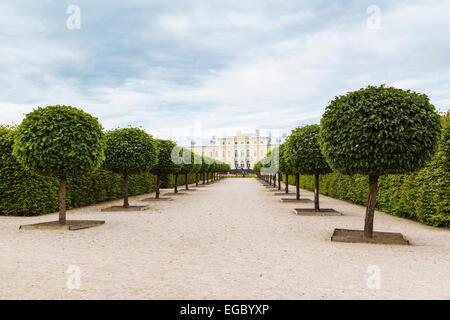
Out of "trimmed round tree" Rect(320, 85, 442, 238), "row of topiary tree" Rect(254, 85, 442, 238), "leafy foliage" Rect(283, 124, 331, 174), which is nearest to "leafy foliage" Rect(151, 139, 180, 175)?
"leafy foliage" Rect(283, 124, 331, 174)

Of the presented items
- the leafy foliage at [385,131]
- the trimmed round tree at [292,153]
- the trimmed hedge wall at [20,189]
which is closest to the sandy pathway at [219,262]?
the leafy foliage at [385,131]

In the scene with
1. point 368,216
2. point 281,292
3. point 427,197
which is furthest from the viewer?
point 427,197

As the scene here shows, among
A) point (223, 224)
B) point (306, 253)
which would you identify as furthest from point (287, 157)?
point (306, 253)

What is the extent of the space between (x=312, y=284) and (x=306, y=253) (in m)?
1.85

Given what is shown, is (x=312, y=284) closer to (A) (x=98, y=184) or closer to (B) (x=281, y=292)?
(B) (x=281, y=292)

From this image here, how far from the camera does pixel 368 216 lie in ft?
24.5

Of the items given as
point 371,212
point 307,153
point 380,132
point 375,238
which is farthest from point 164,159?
point 380,132

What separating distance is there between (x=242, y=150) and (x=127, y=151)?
10072 centimetres

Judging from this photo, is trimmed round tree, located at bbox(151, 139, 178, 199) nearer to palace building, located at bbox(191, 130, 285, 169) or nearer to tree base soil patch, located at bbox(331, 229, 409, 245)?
tree base soil patch, located at bbox(331, 229, 409, 245)

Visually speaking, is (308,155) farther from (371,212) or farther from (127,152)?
(127,152)

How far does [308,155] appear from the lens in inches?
468

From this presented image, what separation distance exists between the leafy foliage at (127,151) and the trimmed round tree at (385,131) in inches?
335

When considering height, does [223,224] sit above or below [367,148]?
below

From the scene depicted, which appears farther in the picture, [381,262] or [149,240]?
[149,240]
